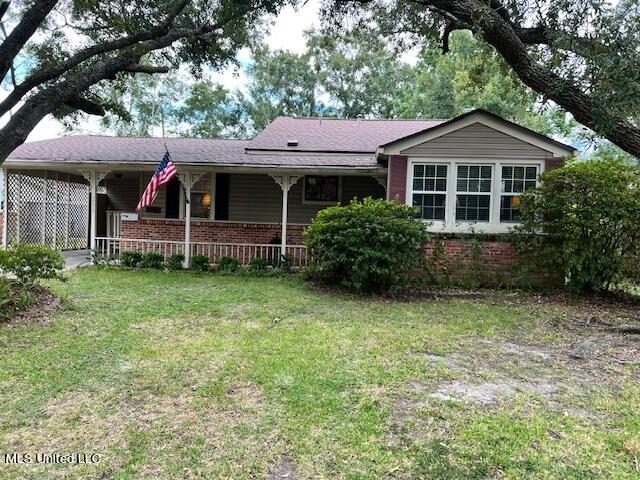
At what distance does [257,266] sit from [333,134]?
535cm

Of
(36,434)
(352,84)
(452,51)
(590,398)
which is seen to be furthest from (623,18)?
(352,84)

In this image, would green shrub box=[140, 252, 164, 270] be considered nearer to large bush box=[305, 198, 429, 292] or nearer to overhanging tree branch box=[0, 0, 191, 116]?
large bush box=[305, 198, 429, 292]

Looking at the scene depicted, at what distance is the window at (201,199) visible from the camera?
1205 centimetres

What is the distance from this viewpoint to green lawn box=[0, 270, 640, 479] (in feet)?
8.32

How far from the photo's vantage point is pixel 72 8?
29.4 ft

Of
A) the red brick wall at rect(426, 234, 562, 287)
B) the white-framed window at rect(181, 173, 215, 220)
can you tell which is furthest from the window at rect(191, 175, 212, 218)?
the red brick wall at rect(426, 234, 562, 287)

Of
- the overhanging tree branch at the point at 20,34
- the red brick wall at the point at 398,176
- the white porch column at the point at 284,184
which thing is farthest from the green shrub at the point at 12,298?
the red brick wall at the point at 398,176

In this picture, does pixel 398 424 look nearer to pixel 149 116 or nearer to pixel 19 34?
pixel 19 34

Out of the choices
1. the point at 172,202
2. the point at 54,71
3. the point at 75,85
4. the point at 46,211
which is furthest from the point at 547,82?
the point at 46,211

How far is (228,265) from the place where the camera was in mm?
10172

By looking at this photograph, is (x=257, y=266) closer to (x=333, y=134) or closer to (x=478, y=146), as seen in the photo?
(x=333, y=134)

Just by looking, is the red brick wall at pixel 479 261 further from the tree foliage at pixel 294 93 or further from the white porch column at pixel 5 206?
the tree foliage at pixel 294 93

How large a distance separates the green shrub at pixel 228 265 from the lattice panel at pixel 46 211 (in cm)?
662

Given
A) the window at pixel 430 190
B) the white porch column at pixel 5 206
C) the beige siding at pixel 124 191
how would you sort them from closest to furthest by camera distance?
the window at pixel 430 190
the white porch column at pixel 5 206
the beige siding at pixel 124 191
